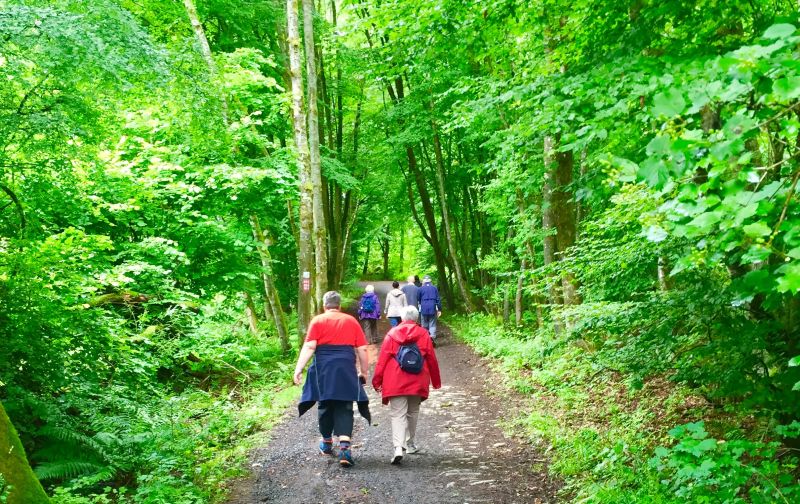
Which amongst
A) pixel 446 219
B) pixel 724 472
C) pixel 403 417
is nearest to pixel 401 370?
pixel 403 417

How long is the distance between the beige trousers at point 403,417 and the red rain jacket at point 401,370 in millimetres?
102

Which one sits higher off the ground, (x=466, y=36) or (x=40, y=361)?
(x=466, y=36)

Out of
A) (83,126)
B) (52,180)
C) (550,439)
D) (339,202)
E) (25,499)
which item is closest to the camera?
(25,499)

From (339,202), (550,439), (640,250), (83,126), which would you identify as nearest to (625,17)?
(640,250)

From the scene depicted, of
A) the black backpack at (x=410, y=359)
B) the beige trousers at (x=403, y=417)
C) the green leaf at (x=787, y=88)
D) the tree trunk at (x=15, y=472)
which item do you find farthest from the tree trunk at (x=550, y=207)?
the tree trunk at (x=15, y=472)

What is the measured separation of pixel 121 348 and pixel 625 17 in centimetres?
735

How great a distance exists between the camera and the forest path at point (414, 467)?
18.6 feet

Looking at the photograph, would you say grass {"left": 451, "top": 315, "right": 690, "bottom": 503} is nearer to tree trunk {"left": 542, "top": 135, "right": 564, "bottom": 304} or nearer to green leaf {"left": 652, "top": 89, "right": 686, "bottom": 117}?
tree trunk {"left": 542, "top": 135, "right": 564, "bottom": 304}

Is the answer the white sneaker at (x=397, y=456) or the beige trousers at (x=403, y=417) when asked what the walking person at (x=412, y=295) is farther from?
the white sneaker at (x=397, y=456)

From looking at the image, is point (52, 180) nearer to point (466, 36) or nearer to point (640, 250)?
point (466, 36)

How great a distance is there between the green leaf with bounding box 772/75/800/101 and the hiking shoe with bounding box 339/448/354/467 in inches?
231

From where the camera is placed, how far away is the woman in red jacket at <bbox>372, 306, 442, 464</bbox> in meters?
6.74

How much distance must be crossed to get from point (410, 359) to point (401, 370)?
192 millimetres

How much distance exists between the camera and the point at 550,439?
7020mm
